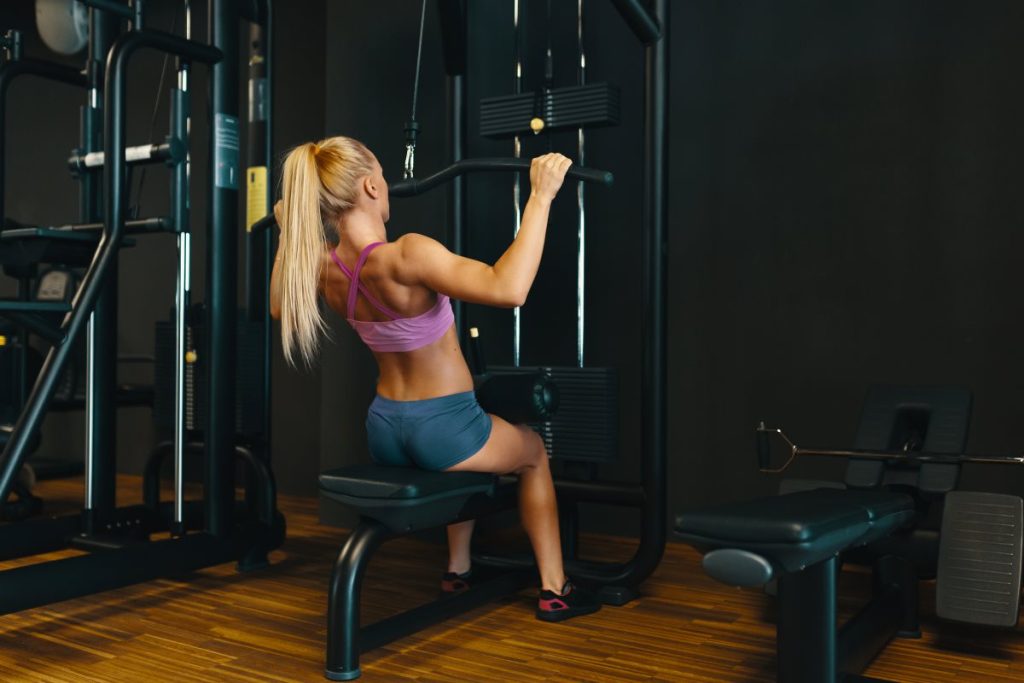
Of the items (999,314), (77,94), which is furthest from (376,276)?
(77,94)

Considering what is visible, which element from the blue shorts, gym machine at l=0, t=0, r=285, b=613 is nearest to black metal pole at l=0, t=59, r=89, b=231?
gym machine at l=0, t=0, r=285, b=613

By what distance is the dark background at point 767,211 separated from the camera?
2973mm

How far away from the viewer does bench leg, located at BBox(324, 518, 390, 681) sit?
6.90 feet

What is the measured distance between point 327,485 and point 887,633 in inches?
52.7

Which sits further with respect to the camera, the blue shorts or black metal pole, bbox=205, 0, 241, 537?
black metal pole, bbox=205, 0, 241, 537

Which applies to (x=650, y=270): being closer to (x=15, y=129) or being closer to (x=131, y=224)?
(x=131, y=224)

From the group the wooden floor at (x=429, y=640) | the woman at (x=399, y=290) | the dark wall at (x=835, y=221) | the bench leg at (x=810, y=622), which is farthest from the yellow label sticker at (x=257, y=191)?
the bench leg at (x=810, y=622)

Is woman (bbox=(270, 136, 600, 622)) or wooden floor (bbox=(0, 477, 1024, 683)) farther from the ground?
woman (bbox=(270, 136, 600, 622))

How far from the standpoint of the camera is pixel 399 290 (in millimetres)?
2258

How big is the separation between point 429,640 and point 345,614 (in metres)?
0.33

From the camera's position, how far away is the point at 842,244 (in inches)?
125

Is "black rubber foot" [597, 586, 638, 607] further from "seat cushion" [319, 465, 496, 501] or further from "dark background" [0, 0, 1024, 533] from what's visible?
"dark background" [0, 0, 1024, 533]

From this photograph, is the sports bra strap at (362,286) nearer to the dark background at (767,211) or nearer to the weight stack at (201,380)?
the weight stack at (201,380)

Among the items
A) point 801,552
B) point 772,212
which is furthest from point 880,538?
point 772,212
